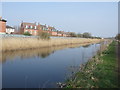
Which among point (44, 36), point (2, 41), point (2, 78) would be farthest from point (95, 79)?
point (44, 36)

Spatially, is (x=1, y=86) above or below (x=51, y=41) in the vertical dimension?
below

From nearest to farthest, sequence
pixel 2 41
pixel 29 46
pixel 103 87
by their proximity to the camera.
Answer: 1. pixel 103 87
2. pixel 2 41
3. pixel 29 46

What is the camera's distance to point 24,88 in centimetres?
592

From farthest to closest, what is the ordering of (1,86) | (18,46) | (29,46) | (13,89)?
(29,46), (18,46), (1,86), (13,89)

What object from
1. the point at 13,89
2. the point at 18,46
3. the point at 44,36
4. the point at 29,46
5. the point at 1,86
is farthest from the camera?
the point at 44,36

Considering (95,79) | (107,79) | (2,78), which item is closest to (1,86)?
(2,78)

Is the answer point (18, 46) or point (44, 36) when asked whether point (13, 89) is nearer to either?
point (18, 46)

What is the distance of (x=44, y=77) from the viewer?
750 cm

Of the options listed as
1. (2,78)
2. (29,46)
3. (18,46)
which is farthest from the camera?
(29,46)

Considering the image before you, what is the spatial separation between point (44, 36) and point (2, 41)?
1066 centimetres

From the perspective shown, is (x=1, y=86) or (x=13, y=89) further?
(x=1, y=86)

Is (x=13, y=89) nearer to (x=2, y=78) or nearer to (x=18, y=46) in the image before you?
(x=2, y=78)

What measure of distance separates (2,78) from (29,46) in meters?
13.2

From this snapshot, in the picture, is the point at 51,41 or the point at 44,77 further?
Answer: the point at 51,41
